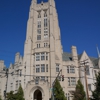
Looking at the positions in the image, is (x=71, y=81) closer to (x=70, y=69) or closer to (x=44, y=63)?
(x=70, y=69)

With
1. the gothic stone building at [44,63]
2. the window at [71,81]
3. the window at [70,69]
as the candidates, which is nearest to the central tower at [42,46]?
the gothic stone building at [44,63]

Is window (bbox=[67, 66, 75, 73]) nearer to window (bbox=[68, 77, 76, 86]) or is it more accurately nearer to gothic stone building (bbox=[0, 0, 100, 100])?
gothic stone building (bbox=[0, 0, 100, 100])

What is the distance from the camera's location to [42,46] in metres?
47.0

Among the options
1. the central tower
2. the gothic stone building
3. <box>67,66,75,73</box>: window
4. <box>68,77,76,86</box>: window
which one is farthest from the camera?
<box>67,66,75,73</box>: window

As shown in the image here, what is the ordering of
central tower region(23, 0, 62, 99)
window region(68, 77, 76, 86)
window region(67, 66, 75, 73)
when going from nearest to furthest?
1. central tower region(23, 0, 62, 99)
2. window region(68, 77, 76, 86)
3. window region(67, 66, 75, 73)

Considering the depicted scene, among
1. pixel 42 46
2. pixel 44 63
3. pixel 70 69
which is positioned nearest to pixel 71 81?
pixel 70 69

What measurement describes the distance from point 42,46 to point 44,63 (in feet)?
22.2

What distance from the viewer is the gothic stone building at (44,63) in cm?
4031

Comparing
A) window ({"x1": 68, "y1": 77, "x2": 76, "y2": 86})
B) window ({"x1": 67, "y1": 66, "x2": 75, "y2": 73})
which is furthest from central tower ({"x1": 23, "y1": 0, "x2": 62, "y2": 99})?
window ({"x1": 68, "y1": 77, "x2": 76, "y2": 86})

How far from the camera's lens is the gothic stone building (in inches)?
1587

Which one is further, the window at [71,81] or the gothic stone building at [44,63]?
the window at [71,81]

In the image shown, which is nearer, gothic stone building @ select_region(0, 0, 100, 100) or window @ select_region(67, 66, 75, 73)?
gothic stone building @ select_region(0, 0, 100, 100)

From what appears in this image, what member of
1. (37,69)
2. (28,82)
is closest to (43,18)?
(37,69)

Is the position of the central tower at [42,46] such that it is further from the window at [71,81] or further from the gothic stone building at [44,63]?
the window at [71,81]
